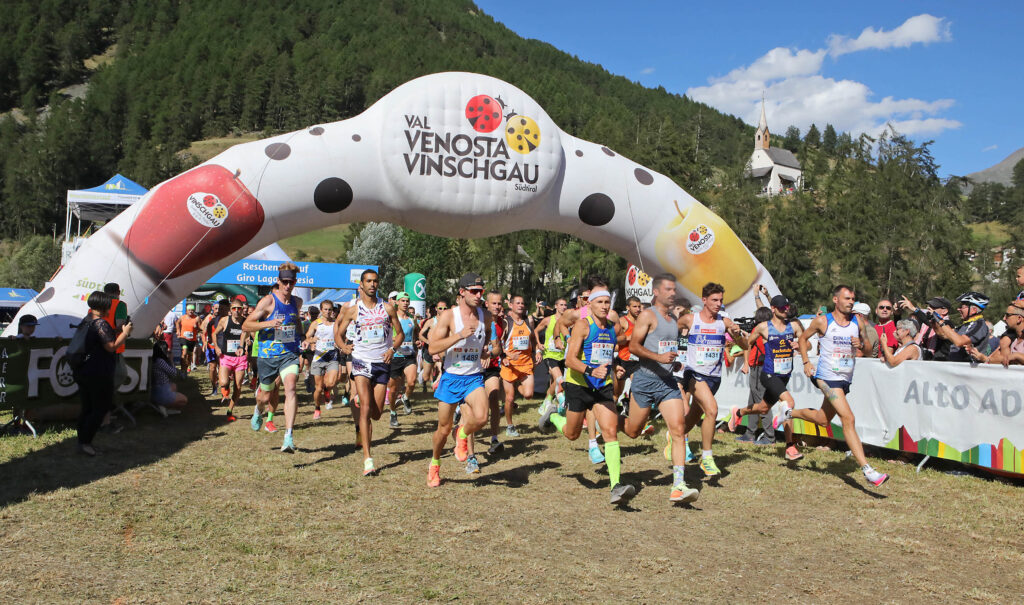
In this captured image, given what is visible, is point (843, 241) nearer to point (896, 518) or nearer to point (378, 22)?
point (896, 518)

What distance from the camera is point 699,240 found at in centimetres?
1216

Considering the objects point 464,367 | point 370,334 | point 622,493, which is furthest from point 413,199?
point 622,493

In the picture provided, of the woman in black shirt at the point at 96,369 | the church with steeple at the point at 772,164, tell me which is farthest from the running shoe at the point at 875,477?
the church with steeple at the point at 772,164

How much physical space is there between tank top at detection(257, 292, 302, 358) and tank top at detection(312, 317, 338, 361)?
298 centimetres

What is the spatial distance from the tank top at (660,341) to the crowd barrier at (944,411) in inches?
137

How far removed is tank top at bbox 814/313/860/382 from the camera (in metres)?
6.76

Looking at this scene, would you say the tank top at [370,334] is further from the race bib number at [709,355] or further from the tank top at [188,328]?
the tank top at [188,328]

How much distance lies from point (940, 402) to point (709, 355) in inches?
115

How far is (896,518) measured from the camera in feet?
18.5

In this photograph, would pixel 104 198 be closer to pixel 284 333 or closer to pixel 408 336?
pixel 408 336

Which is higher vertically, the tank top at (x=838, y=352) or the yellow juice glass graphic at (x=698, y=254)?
the yellow juice glass graphic at (x=698, y=254)

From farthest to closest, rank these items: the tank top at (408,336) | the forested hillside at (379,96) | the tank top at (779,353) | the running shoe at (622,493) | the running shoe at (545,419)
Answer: the forested hillside at (379,96), the tank top at (408,336), the running shoe at (545,419), the tank top at (779,353), the running shoe at (622,493)

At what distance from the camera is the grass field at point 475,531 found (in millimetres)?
3887

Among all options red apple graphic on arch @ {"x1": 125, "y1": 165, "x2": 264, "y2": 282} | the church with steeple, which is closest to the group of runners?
red apple graphic on arch @ {"x1": 125, "y1": 165, "x2": 264, "y2": 282}
